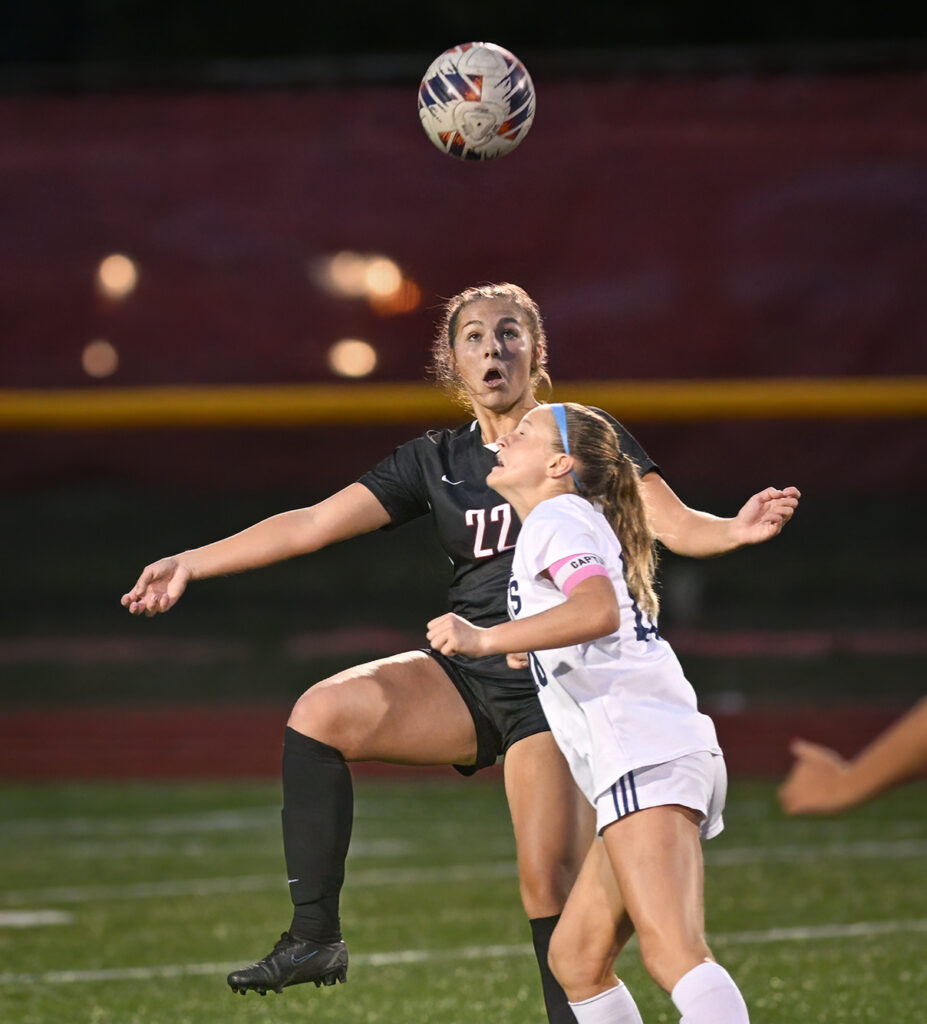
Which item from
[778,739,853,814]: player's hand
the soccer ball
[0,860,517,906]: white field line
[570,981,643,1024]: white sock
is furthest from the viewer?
[0,860,517,906]: white field line

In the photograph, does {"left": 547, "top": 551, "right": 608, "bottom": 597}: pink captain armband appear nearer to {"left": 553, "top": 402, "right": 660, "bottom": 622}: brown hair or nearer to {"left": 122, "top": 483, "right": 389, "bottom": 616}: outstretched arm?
{"left": 553, "top": 402, "right": 660, "bottom": 622}: brown hair

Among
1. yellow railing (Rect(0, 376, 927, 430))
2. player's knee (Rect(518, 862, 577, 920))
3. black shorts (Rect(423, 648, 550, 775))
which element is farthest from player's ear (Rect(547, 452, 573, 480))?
yellow railing (Rect(0, 376, 927, 430))

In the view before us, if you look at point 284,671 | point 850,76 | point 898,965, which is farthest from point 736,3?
point 898,965

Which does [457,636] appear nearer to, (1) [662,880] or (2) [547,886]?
(1) [662,880]

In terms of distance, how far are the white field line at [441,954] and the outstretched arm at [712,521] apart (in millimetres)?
2485

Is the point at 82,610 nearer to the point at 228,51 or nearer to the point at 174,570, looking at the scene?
the point at 228,51

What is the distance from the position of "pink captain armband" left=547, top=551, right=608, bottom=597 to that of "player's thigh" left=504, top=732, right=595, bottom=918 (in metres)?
0.77

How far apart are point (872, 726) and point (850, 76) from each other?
430cm

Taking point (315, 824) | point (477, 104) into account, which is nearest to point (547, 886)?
point (315, 824)

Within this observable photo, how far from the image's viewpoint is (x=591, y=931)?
3791 millimetres

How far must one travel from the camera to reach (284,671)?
15602mm

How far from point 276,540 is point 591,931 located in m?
1.33

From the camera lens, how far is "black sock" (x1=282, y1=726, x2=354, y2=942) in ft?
13.9

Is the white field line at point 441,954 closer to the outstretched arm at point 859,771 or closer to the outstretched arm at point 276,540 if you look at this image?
the outstretched arm at point 276,540
